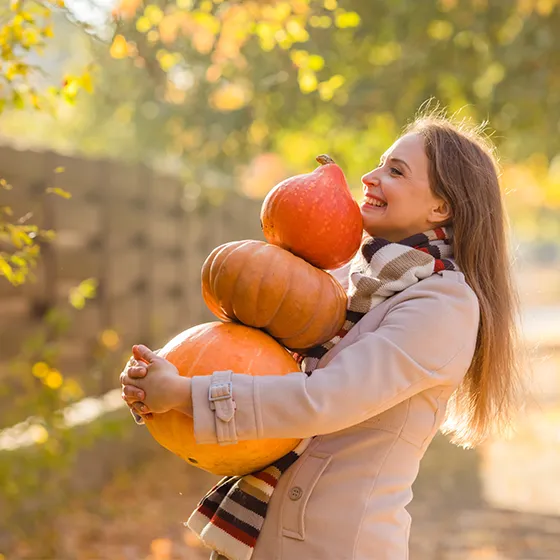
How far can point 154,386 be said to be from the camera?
211 centimetres

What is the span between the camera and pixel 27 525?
496 centimetres

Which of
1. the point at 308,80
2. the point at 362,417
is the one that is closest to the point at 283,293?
the point at 362,417

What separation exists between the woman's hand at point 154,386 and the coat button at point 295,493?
1.19 ft

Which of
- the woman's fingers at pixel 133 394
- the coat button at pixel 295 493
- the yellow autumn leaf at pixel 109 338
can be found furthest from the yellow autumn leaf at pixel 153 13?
the yellow autumn leaf at pixel 109 338

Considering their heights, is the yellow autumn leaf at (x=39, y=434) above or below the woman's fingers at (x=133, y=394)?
below

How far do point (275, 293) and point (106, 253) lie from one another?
14.7ft

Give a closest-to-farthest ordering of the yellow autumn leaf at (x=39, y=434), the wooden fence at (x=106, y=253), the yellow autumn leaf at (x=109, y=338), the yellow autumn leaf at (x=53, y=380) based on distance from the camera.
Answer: the yellow autumn leaf at (x=53, y=380)
the yellow autumn leaf at (x=39, y=434)
the wooden fence at (x=106, y=253)
the yellow autumn leaf at (x=109, y=338)

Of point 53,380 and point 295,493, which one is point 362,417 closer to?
point 295,493

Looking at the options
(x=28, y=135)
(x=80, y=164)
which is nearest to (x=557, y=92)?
(x=80, y=164)

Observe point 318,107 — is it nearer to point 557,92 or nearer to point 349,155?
point 557,92

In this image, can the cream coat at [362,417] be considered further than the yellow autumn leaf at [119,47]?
No

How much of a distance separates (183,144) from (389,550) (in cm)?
694

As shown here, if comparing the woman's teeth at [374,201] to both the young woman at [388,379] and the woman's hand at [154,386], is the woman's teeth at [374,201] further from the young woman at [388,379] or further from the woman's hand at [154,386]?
the woman's hand at [154,386]

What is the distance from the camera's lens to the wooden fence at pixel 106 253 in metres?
5.55
